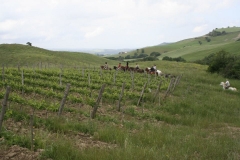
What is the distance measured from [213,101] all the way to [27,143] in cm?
1393

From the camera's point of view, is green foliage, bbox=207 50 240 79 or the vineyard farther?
green foliage, bbox=207 50 240 79

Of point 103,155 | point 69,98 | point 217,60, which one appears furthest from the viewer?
point 217,60

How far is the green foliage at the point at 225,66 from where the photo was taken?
33.5 metres

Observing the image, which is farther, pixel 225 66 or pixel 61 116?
pixel 225 66

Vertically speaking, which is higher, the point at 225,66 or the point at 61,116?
the point at 225,66

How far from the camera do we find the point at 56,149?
5.02 m

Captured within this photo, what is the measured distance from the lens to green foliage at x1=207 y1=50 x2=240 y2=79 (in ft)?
110

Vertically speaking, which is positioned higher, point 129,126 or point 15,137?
point 15,137

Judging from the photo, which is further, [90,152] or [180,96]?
[180,96]

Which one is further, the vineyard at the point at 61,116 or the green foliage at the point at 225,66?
the green foliage at the point at 225,66

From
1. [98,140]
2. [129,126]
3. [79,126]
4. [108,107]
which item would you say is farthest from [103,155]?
[108,107]

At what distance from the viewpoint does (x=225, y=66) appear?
35.7 meters

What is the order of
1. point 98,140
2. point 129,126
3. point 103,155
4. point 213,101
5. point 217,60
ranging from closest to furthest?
point 103,155 < point 98,140 < point 129,126 < point 213,101 < point 217,60

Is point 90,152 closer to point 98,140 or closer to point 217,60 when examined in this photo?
point 98,140
